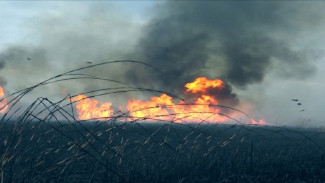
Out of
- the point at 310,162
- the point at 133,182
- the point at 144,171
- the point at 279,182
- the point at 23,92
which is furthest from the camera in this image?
the point at 310,162

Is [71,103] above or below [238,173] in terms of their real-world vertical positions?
above

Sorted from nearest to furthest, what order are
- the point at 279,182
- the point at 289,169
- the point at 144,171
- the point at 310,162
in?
the point at 279,182 → the point at 144,171 → the point at 289,169 → the point at 310,162

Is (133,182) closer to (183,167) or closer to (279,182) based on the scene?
(183,167)

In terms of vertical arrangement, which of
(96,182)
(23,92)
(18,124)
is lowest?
(96,182)

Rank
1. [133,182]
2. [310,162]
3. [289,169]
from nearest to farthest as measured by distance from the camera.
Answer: [133,182], [289,169], [310,162]

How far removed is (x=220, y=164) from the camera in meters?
6.19

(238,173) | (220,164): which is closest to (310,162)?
(220,164)

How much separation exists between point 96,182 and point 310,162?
4.87 metres

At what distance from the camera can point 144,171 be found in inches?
209

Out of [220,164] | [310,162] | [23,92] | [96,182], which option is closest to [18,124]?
[23,92]

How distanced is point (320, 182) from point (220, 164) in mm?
1501

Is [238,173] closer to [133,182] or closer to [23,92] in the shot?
[133,182]

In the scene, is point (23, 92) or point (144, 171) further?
point (144, 171)

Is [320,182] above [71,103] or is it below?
below
